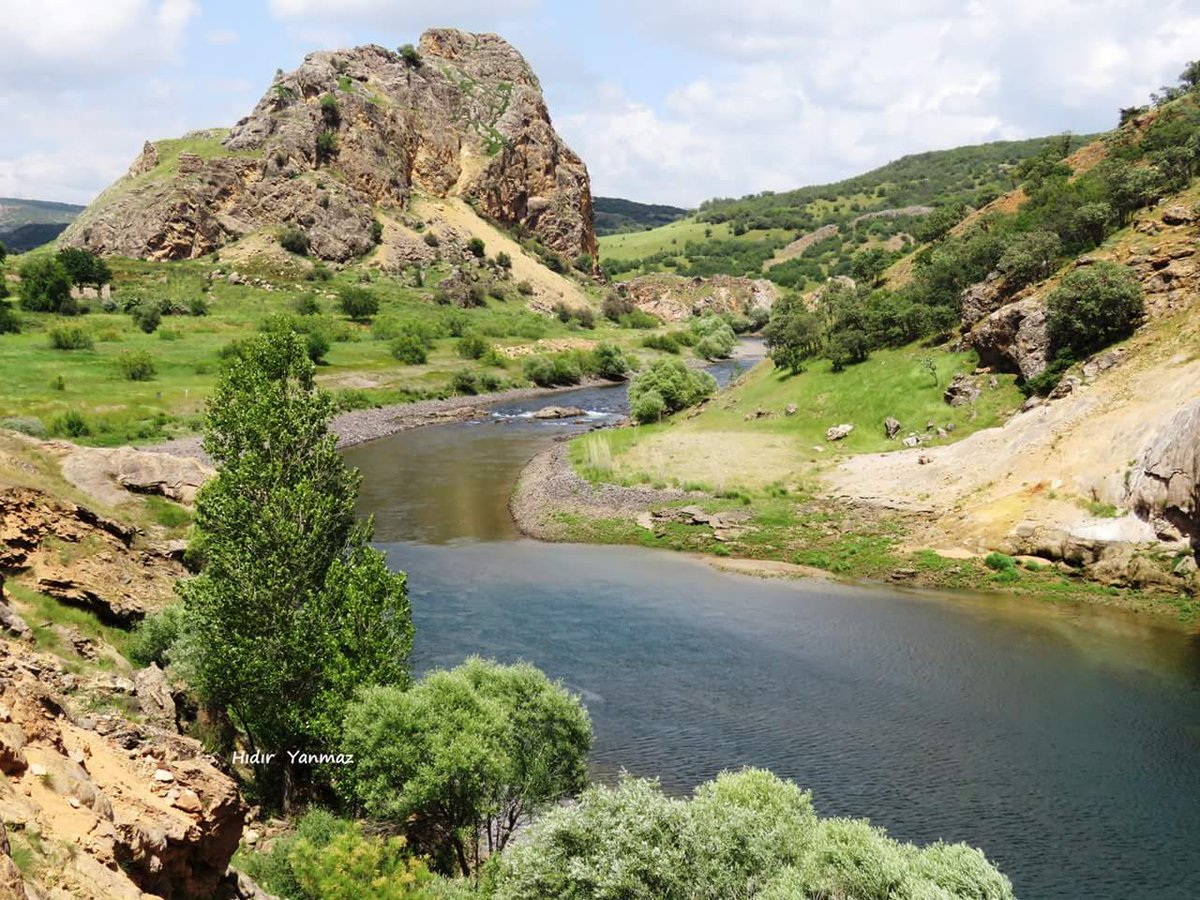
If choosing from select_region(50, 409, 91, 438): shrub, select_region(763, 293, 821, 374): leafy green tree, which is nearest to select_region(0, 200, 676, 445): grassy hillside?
select_region(50, 409, 91, 438): shrub

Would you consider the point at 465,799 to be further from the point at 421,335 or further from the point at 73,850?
the point at 421,335

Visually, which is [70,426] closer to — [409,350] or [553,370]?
[409,350]

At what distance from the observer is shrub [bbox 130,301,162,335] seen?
396 feet

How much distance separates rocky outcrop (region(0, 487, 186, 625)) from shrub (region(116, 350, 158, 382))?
7239 cm

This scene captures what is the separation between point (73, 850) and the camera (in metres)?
A: 11.1

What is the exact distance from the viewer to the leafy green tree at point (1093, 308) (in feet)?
Answer: 186

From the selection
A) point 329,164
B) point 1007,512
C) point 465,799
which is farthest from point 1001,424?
point 329,164

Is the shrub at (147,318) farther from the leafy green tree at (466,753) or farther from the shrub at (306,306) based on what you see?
the leafy green tree at (466,753)

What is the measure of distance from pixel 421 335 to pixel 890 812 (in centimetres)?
12396

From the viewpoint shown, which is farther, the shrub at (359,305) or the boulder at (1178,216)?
the shrub at (359,305)

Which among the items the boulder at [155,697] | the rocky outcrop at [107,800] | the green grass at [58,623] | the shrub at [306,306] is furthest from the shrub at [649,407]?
the shrub at [306,306]

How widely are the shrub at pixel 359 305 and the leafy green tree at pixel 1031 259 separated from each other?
109 meters

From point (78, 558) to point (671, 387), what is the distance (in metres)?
62.8

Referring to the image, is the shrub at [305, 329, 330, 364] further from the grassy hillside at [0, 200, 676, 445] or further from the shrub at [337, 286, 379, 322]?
the shrub at [337, 286, 379, 322]
